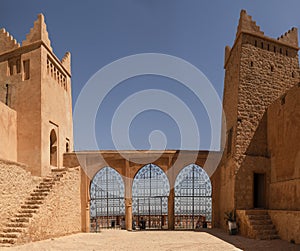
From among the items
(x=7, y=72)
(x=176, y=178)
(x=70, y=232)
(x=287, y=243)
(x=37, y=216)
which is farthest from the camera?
(x=176, y=178)

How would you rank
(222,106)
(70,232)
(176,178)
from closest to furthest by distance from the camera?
(70,232), (176,178), (222,106)

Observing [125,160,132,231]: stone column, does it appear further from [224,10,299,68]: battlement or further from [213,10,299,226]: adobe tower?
[224,10,299,68]: battlement

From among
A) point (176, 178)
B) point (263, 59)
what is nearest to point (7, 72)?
point (176, 178)

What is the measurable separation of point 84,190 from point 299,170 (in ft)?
35.6

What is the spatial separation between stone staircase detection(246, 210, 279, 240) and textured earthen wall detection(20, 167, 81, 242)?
8168 millimetres

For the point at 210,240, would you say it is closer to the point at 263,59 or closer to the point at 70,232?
the point at 70,232

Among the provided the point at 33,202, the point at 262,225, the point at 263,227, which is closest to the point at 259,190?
the point at 262,225

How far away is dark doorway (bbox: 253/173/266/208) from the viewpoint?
1474cm

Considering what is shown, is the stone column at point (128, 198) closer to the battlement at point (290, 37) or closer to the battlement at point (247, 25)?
the battlement at point (247, 25)

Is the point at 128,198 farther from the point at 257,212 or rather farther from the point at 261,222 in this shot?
the point at 261,222

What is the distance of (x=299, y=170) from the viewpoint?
11.5 metres

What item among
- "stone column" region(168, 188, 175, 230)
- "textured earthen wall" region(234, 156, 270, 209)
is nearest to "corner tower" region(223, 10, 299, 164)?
"textured earthen wall" region(234, 156, 270, 209)

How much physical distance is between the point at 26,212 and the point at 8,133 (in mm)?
4485

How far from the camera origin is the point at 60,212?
518 inches
